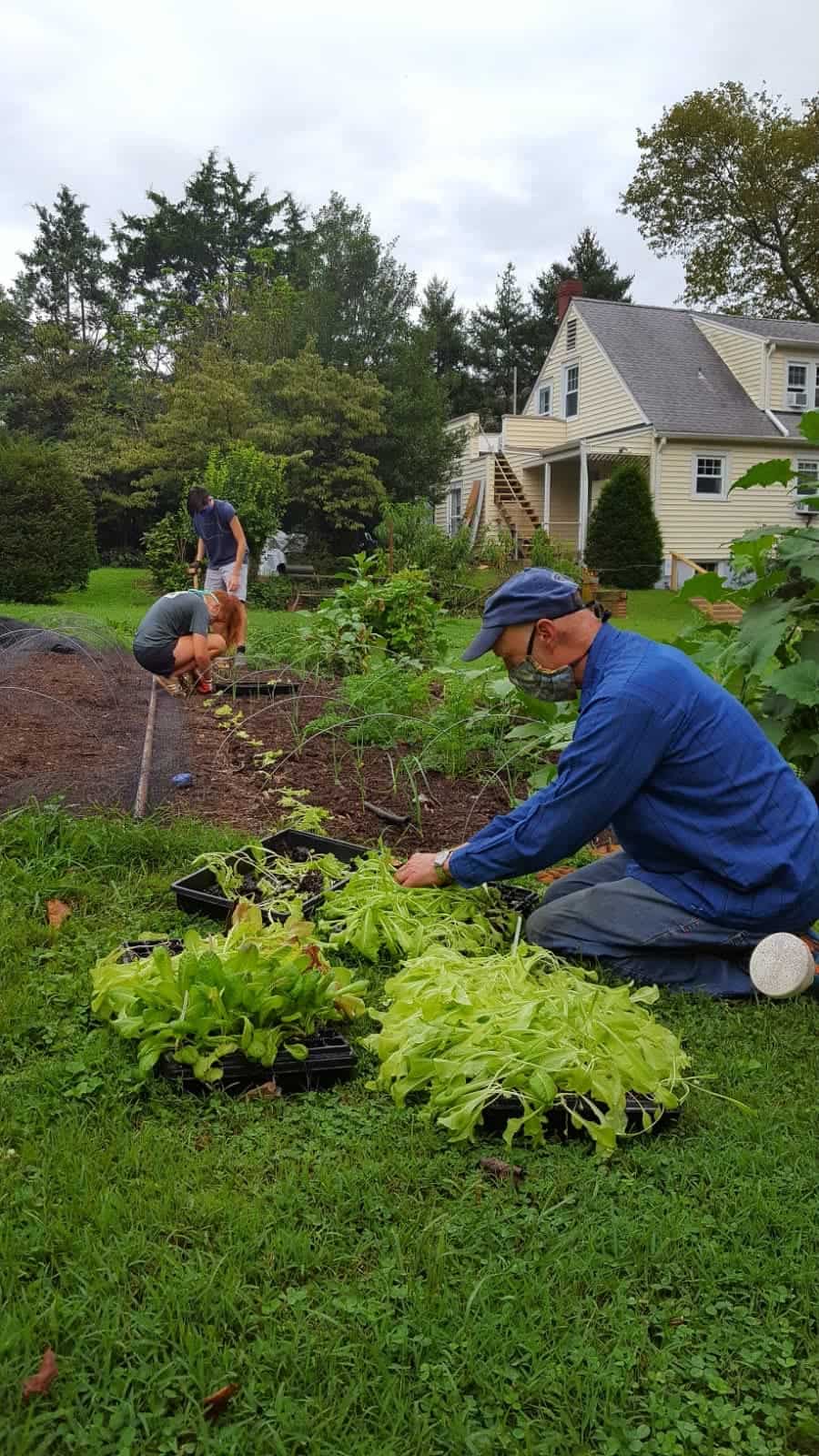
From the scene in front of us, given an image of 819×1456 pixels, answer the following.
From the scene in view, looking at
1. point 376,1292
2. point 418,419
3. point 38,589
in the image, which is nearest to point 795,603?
point 376,1292

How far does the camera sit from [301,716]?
698cm

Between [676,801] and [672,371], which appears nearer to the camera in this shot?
[676,801]

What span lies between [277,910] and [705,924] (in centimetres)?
138

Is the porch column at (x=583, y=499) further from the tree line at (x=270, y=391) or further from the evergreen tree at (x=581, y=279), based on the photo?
the evergreen tree at (x=581, y=279)

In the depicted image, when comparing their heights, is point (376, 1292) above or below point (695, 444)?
below

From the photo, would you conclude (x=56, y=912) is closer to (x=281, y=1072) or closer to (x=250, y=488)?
(x=281, y=1072)

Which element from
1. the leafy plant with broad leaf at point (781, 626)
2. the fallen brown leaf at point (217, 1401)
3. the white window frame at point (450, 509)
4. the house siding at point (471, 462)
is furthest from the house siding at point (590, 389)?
the fallen brown leaf at point (217, 1401)

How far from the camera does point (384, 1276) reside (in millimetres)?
1994

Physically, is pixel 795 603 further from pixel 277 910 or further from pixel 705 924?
pixel 277 910

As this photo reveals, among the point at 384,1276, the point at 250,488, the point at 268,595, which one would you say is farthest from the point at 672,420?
the point at 384,1276

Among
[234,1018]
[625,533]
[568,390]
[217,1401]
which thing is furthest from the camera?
[568,390]

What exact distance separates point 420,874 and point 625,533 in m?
21.2

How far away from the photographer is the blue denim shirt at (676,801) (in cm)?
310

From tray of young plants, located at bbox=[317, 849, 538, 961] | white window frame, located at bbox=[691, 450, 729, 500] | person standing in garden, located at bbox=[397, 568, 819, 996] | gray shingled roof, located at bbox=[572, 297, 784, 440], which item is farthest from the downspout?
person standing in garden, located at bbox=[397, 568, 819, 996]
